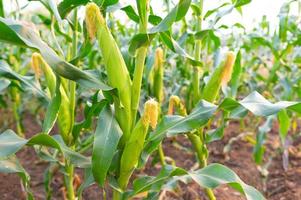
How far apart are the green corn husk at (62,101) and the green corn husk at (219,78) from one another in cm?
57

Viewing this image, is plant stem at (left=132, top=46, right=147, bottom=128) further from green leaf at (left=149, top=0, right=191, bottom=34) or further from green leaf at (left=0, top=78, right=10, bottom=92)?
green leaf at (left=0, top=78, right=10, bottom=92)

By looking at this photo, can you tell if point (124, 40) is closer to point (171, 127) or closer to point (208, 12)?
point (208, 12)

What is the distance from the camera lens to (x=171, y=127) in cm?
151

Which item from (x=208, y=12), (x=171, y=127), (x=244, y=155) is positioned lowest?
(x=244, y=155)

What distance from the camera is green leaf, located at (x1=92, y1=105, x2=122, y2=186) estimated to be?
1370 millimetres

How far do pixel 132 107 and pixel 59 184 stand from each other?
4.72 feet

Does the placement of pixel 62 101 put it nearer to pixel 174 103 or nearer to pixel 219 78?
pixel 174 103

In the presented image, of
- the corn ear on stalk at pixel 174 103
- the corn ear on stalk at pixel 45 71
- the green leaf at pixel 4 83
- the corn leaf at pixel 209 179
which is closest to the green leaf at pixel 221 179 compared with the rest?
the corn leaf at pixel 209 179

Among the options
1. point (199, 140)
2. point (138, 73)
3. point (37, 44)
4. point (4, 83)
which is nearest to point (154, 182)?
point (138, 73)

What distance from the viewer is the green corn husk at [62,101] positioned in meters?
1.61

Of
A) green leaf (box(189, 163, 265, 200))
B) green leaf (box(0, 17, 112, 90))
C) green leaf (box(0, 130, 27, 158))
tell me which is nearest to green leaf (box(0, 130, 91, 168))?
green leaf (box(0, 130, 27, 158))

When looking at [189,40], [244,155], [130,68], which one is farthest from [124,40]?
[130,68]

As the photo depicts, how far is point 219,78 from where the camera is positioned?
5.64 feet

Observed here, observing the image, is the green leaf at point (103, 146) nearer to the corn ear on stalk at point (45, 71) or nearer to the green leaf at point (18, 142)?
the green leaf at point (18, 142)
